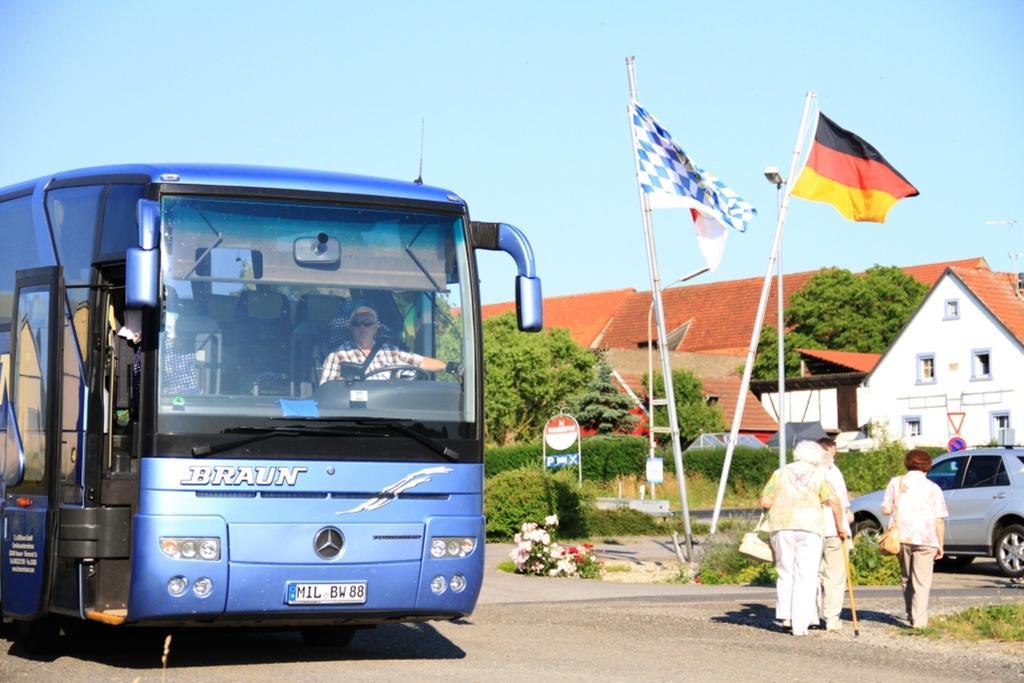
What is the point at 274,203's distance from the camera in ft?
38.2

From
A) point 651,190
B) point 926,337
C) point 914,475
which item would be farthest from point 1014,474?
point 926,337

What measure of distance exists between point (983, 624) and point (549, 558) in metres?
8.75

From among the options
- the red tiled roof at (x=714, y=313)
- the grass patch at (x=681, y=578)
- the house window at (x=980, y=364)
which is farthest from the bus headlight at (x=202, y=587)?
the red tiled roof at (x=714, y=313)

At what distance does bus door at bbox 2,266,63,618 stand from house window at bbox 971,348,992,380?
216 feet

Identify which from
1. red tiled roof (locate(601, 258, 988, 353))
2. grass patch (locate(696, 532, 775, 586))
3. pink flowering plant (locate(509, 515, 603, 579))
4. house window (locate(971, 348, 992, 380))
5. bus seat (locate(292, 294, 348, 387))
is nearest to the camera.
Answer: bus seat (locate(292, 294, 348, 387))

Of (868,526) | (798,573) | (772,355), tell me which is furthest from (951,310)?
(798,573)

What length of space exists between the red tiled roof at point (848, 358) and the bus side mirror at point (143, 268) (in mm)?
77483

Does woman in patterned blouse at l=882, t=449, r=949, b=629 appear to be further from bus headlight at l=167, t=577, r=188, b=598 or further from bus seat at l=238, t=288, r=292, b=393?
bus headlight at l=167, t=577, r=188, b=598

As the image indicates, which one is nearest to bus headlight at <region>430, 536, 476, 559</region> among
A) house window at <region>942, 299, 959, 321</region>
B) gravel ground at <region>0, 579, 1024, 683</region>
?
gravel ground at <region>0, 579, 1024, 683</region>

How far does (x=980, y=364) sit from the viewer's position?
73.9m

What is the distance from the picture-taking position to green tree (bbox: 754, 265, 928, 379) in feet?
307

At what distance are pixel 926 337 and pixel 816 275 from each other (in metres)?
20.5

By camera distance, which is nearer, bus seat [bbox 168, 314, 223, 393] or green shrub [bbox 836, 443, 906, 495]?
bus seat [bbox 168, 314, 223, 393]

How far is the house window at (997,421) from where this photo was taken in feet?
236
